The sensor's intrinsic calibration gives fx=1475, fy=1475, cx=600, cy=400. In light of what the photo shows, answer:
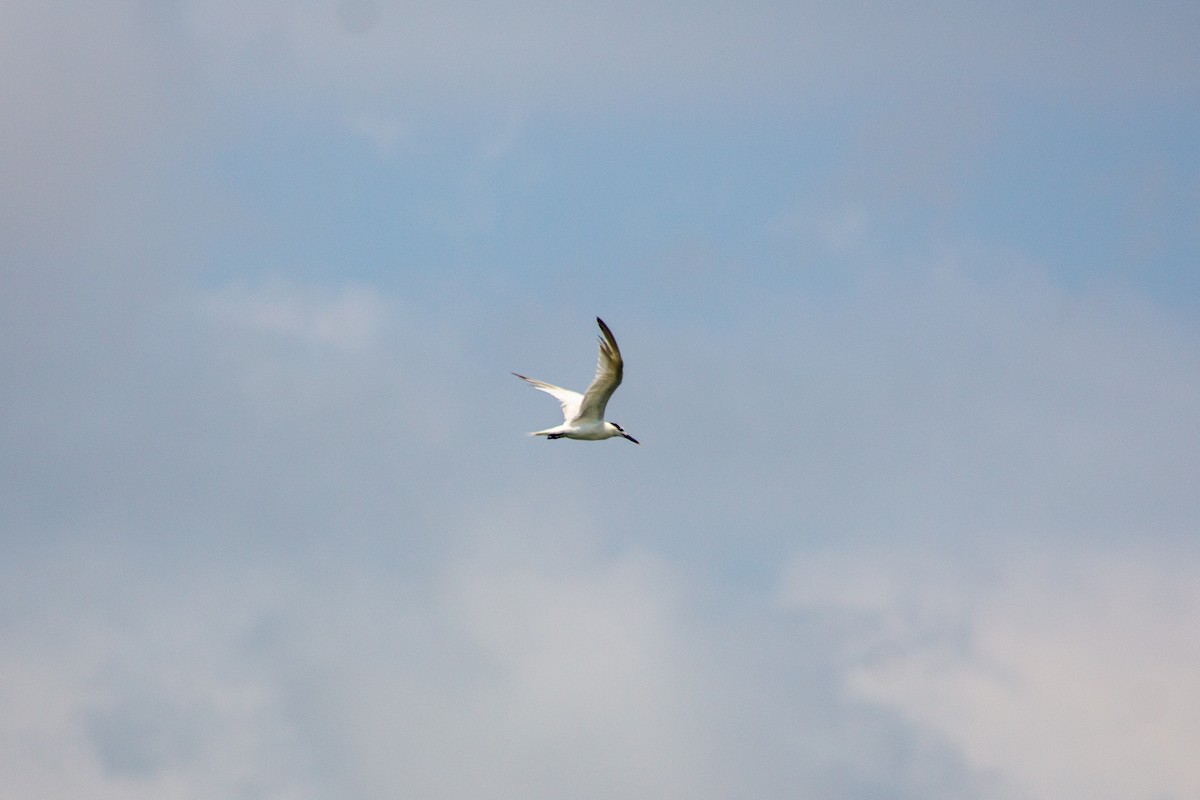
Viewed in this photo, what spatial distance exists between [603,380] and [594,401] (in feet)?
5.68

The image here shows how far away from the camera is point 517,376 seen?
6331 centimetres

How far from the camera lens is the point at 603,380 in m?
55.6

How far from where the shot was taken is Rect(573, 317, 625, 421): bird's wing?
5347 centimetres

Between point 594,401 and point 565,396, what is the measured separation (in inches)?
187

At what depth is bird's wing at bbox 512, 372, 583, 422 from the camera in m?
59.4

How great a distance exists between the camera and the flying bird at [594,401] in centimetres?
5428

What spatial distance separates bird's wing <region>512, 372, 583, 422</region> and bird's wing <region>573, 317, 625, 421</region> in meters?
0.63

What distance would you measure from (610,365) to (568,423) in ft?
15.4

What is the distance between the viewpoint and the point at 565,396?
202 feet

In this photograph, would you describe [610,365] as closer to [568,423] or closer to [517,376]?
[568,423]

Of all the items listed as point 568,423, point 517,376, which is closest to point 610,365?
point 568,423

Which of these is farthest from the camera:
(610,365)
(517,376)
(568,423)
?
(517,376)

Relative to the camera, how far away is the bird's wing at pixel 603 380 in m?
53.5

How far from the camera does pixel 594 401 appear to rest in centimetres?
5706
